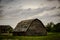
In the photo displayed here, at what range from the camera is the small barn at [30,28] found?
493cm

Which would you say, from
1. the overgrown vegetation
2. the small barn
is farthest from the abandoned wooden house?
the overgrown vegetation

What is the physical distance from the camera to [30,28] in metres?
4.96

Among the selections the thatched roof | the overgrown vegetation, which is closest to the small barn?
the thatched roof

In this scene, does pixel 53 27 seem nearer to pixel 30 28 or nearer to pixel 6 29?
pixel 30 28

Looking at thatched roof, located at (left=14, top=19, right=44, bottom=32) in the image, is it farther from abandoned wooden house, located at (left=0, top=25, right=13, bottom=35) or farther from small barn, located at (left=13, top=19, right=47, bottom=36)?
abandoned wooden house, located at (left=0, top=25, right=13, bottom=35)

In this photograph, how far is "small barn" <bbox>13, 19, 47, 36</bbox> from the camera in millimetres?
4926

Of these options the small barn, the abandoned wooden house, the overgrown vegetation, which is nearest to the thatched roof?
the small barn

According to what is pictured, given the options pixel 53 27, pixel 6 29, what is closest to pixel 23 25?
pixel 6 29

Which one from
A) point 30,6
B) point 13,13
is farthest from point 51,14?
point 13,13

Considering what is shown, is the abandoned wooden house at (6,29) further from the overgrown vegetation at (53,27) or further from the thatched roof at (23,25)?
the overgrown vegetation at (53,27)

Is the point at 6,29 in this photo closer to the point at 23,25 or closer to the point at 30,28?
the point at 23,25

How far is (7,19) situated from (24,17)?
0.49m

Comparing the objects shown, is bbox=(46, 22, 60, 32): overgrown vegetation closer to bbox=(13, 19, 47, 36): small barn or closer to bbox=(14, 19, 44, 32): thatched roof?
bbox=(13, 19, 47, 36): small barn

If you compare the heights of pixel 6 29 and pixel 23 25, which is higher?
pixel 23 25
